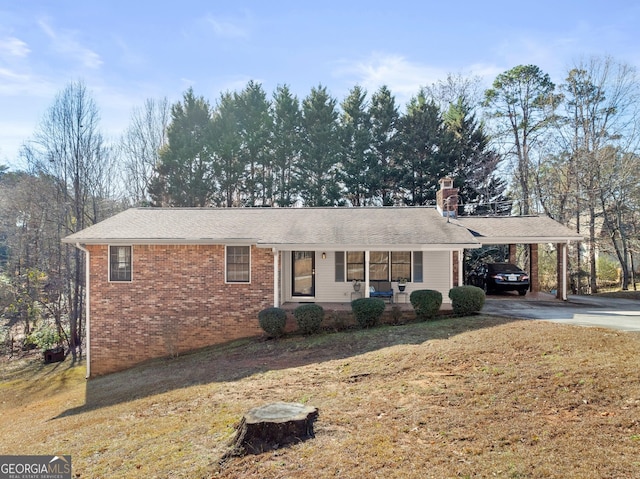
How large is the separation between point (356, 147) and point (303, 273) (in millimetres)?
15205

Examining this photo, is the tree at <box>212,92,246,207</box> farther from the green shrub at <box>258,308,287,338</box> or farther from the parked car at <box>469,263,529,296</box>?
the parked car at <box>469,263,529,296</box>

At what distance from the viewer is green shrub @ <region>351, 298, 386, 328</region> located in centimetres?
1169

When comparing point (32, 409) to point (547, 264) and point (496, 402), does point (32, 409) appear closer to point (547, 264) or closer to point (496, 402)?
point (496, 402)

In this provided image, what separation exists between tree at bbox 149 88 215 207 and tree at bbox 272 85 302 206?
4.62 metres

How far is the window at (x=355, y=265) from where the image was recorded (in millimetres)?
14383

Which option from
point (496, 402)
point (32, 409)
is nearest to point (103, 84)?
point (32, 409)

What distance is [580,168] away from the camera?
22.0 m

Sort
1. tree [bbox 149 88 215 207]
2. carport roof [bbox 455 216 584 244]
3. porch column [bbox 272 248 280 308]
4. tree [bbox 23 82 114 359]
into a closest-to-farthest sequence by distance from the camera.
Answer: porch column [bbox 272 248 280 308], carport roof [bbox 455 216 584 244], tree [bbox 23 82 114 359], tree [bbox 149 88 215 207]

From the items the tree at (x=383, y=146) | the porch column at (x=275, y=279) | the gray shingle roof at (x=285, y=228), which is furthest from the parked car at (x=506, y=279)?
the tree at (x=383, y=146)

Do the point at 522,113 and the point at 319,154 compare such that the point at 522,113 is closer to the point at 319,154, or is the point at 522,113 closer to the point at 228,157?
the point at 319,154

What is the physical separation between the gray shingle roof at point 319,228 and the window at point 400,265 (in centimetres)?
100

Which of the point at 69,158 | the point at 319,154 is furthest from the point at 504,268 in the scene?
the point at 69,158

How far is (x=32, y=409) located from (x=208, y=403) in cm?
717

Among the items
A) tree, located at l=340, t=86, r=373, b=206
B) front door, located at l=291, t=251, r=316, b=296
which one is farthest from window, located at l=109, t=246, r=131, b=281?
tree, located at l=340, t=86, r=373, b=206
